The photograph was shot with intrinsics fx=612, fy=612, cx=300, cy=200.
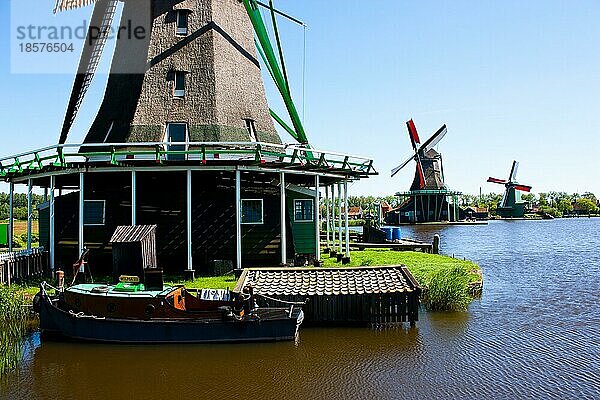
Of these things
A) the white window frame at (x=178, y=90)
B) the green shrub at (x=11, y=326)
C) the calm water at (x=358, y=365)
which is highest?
the white window frame at (x=178, y=90)

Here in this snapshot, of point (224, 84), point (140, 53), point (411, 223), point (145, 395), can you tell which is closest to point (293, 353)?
point (145, 395)

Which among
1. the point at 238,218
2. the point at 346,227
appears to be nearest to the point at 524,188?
the point at 346,227

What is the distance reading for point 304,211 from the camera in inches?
850


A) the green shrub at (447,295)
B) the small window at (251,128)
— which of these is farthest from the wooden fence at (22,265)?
the green shrub at (447,295)

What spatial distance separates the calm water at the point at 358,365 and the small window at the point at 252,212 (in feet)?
22.5

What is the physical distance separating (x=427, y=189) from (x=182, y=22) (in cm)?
7254

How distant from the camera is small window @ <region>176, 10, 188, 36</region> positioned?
21266 millimetres

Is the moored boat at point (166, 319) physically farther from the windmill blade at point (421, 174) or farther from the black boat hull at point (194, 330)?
the windmill blade at point (421, 174)

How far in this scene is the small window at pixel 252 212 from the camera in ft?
65.8

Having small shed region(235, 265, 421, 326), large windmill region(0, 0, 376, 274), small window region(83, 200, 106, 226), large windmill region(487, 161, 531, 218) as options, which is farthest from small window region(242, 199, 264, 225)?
large windmill region(487, 161, 531, 218)

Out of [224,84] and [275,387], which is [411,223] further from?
[275,387]

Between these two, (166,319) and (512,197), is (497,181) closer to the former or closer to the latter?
(512,197)

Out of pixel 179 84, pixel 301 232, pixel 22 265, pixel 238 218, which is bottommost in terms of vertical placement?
pixel 22 265

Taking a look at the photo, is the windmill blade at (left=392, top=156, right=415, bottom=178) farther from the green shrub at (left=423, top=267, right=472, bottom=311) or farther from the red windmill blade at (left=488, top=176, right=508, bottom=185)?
the green shrub at (left=423, top=267, right=472, bottom=311)
